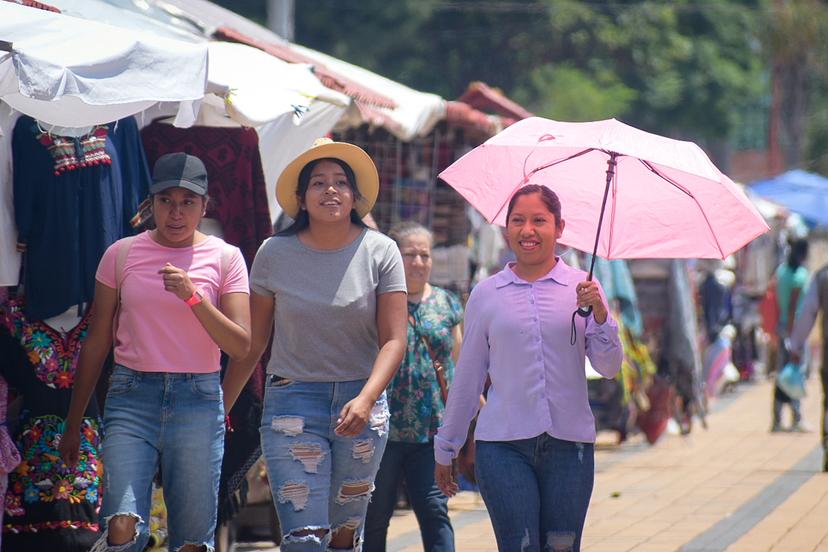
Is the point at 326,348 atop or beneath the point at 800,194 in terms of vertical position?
beneath

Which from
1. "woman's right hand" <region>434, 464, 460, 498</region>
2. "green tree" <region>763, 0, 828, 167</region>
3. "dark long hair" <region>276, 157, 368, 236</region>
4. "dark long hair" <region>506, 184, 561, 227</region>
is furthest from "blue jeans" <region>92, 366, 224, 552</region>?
"green tree" <region>763, 0, 828, 167</region>

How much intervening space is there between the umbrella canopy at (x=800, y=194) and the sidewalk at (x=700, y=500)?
9.72m

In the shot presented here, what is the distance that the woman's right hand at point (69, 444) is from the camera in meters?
5.58

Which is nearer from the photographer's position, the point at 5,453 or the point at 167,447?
the point at 167,447

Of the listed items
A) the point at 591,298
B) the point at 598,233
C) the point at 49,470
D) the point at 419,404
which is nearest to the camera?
the point at 591,298

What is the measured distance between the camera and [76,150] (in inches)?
246

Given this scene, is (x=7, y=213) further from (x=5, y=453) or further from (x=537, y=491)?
(x=537, y=491)

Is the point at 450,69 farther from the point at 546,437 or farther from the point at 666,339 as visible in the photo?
the point at 546,437

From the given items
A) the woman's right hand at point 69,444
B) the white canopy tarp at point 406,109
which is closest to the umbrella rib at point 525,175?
the woman's right hand at point 69,444

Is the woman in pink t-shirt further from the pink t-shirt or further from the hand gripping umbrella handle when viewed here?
the hand gripping umbrella handle

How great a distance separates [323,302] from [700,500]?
577 cm

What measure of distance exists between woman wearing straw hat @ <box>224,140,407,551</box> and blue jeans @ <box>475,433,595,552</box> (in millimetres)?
503

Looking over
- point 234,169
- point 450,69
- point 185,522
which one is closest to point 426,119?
point 234,169

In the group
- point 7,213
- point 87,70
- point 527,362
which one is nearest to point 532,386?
point 527,362
